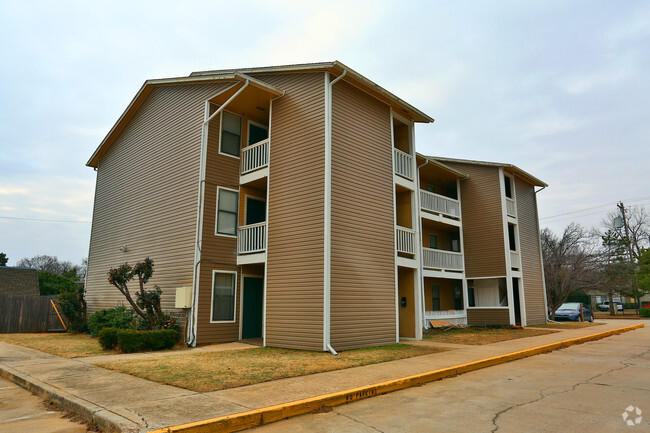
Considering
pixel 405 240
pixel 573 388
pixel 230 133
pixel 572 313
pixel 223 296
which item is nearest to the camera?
pixel 573 388

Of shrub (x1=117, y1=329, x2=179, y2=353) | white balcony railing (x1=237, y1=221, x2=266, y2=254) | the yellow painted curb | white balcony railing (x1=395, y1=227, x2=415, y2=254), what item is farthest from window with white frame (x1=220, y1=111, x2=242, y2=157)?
the yellow painted curb

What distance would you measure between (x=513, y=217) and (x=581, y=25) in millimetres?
11368

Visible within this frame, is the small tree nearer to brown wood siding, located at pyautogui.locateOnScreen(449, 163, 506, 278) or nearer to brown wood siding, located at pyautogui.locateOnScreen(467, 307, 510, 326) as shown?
brown wood siding, located at pyautogui.locateOnScreen(467, 307, 510, 326)

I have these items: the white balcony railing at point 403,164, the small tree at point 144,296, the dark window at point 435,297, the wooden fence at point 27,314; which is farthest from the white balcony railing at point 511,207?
the wooden fence at point 27,314

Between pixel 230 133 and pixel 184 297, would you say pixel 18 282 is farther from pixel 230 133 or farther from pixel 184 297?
pixel 230 133

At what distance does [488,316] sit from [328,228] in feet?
46.2

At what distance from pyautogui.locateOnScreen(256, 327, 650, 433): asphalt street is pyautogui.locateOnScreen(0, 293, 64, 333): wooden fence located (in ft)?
64.3

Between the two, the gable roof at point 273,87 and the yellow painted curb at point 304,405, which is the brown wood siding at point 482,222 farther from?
the yellow painted curb at point 304,405

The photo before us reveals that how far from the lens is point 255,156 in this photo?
15.0 m

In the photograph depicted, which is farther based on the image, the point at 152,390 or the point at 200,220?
the point at 200,220

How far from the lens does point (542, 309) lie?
24344 millimetres

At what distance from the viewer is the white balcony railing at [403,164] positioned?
15.8 meters

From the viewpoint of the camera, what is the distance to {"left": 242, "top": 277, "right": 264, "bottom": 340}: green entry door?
14.9m

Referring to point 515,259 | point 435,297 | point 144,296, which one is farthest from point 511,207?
point 144,296
